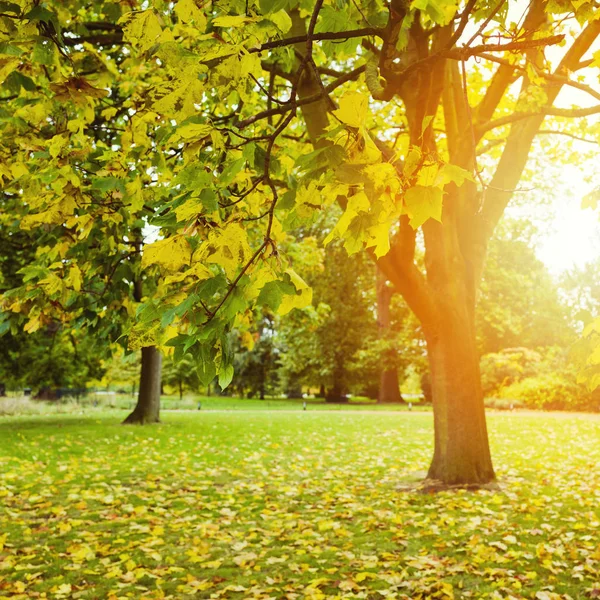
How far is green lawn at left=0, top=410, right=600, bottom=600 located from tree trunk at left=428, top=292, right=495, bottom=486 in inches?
19.8

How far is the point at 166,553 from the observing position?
208 inches

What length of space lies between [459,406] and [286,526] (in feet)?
10.2

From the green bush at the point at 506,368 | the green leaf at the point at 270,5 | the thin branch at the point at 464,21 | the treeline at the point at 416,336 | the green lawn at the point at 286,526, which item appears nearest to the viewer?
the green leaf at the point at 270,5

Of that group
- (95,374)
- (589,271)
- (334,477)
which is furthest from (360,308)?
(334,477)

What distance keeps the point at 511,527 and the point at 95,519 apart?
4648 mm

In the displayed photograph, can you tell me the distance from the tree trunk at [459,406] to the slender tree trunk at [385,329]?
83.6 feet

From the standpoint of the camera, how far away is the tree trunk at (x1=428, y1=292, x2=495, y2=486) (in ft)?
25.8

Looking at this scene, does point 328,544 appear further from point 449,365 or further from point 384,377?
point 384,377

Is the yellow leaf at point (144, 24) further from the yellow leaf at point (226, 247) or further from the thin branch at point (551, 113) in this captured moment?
the thin branch at point (551, 113)

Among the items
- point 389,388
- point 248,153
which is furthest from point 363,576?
point 389,388

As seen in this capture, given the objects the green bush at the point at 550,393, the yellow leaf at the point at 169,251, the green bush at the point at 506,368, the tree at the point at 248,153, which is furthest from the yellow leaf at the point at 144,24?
the green bush at the point at 506,368

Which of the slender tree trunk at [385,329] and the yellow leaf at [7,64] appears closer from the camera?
the yellow leaf at [7,64]

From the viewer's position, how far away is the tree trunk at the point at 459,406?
310 inches

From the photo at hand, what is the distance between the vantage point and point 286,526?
6188 millimetres
